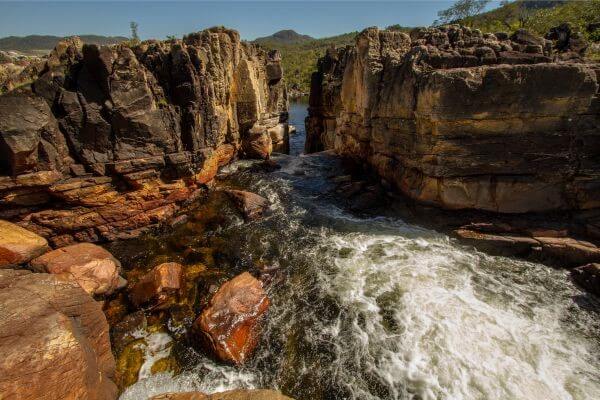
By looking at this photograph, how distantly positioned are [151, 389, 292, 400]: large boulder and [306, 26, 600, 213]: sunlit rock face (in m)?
9.85

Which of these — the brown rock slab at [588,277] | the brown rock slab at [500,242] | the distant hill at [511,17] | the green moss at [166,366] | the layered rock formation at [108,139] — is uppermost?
the distant hill at [511,17]

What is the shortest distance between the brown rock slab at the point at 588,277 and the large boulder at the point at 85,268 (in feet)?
49.4

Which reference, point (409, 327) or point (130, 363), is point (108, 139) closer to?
point (130, 363)

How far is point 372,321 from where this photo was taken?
805cm

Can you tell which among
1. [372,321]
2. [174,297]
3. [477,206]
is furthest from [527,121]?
[174,297]

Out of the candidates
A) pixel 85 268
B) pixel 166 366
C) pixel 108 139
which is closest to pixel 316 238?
pixel 166 366

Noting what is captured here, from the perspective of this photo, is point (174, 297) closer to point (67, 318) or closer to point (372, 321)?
point (67, 318)

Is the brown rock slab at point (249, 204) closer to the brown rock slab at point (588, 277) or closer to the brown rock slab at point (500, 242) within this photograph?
the brown rock slab at point (500, 242)

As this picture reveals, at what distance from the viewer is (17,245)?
31.3 feet

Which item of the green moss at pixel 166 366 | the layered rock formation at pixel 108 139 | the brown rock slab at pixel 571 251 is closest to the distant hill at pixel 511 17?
the brown rock slab at pixel 571 251

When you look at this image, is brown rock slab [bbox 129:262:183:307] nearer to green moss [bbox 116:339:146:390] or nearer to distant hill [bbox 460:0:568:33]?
green moss [bbox 116:339:146:390]

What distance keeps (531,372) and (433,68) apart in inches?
436

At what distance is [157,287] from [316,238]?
6.16 m

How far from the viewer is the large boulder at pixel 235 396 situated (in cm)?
573
